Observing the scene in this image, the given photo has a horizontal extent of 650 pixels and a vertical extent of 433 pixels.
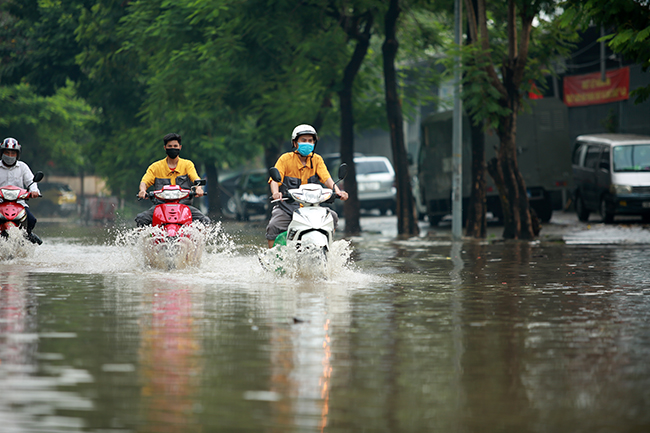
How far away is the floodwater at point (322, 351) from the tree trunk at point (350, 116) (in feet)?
47.0

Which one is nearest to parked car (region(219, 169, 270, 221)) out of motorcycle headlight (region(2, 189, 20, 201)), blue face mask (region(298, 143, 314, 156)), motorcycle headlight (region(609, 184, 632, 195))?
motorcycle headlight (region(609, 184, 632, 195))

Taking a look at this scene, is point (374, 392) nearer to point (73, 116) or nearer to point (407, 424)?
point (407, 424)

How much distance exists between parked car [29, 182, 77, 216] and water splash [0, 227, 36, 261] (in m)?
38.7

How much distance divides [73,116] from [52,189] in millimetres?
4013

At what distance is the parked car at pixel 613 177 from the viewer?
27.8 meters

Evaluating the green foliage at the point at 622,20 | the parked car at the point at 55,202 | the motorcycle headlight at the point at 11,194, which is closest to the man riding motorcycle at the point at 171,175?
the motorcycle headlight at the point at 11,194

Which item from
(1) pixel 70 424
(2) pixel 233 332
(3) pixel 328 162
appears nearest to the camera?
(1) pixel 70 424

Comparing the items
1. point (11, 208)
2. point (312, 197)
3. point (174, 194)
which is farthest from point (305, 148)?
point (11, 208)

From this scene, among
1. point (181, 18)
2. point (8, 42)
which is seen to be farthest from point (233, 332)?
point (8, 42)

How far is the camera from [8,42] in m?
41.4

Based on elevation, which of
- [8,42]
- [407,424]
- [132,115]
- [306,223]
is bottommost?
[407,424]

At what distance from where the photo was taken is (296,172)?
42.4 ft

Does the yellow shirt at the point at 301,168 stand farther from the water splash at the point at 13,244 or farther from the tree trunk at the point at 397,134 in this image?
the tree trunk at the point at 397,134

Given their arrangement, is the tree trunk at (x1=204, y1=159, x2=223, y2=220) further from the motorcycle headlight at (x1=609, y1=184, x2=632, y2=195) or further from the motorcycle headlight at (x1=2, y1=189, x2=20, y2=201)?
the motorcycle headlight at (x1=2, y1=189, x2=20, y2=201)
